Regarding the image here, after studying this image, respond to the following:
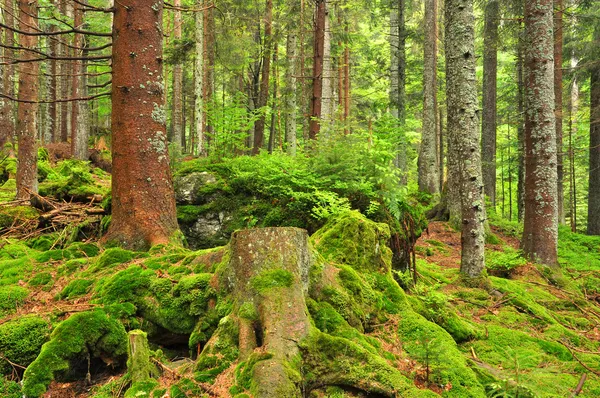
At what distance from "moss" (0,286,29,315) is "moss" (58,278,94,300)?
39 cm

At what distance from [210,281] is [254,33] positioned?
2280cm

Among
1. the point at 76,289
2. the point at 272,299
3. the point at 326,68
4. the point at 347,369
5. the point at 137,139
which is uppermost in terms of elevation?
the point at 326,68

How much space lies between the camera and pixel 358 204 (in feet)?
21.0

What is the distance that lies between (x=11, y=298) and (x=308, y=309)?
327 centimetres

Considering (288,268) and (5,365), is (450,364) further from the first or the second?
(5,365)

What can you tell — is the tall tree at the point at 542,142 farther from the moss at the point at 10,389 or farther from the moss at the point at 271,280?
the moss at the point at 10,389

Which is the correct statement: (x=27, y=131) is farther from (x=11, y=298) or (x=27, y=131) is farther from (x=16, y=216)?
(x=11, y=298)

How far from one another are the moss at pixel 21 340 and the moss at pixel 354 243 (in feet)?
9.84

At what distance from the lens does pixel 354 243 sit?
493 cm

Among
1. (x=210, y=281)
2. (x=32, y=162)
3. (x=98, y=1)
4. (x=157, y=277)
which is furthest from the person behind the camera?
(x=98, y=1)

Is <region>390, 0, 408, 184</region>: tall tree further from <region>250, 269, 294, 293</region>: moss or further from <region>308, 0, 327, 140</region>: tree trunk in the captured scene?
<region>250, 269, 294, 293</region>: moss

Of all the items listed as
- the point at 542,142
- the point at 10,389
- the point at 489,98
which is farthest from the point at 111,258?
the point at 489,98

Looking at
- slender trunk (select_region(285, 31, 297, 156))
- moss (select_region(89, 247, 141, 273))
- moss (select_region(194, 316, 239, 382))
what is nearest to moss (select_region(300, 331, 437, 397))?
moss (select_region(194, 316, 239, 382))

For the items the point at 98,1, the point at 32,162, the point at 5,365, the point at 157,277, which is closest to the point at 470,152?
the point at 157,277
